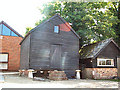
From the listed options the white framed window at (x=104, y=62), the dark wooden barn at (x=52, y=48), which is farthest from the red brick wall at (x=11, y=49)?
the white framed window at (x=104, y=62)

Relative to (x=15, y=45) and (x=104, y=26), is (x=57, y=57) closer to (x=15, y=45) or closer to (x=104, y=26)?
(x=104, y=26)

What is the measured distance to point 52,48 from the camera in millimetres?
19156

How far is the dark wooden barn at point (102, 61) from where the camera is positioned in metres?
20.3

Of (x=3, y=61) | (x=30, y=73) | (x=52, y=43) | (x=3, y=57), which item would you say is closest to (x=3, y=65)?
(x=3, y=61)

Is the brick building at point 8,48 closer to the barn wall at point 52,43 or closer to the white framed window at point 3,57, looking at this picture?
the white framed window at point 3,57

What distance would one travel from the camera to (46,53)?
18688 mm

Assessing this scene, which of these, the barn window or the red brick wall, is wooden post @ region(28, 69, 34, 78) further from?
the red brick wall

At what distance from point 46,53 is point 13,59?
1152cm

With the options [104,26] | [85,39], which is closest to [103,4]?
[104,26]

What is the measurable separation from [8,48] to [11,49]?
54 cm

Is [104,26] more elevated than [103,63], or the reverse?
[104,26]

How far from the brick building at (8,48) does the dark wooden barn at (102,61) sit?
12.5 m

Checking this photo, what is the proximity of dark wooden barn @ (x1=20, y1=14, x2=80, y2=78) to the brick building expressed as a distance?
8978 mm

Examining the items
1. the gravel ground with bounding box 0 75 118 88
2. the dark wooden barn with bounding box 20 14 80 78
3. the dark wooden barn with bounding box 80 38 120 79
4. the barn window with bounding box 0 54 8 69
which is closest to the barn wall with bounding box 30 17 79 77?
the dark wooden barn with bounding box 20 14 80 78
